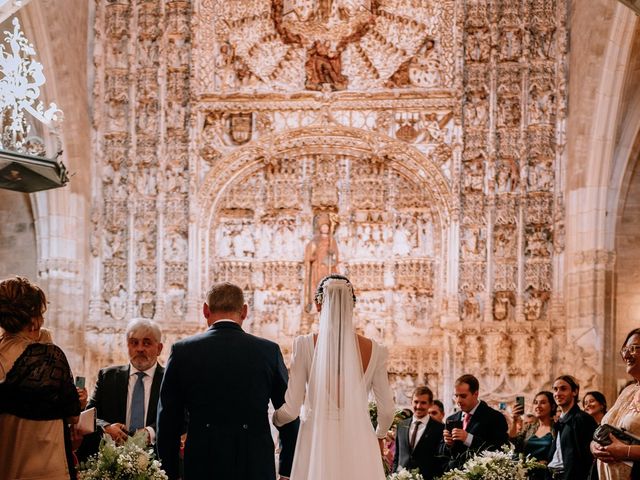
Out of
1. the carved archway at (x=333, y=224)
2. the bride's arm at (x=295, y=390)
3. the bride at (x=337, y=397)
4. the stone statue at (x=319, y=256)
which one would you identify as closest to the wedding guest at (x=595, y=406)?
the bride at (x=337, y=397)

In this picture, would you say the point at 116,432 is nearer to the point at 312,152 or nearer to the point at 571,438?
the point at 571,438

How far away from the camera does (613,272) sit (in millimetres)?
13383

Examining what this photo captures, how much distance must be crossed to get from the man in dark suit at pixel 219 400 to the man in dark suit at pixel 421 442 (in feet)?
8.24

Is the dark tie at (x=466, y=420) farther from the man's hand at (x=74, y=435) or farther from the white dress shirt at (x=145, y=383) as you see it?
the man's hand at (x=74, y=435)

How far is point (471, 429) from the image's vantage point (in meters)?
6.82

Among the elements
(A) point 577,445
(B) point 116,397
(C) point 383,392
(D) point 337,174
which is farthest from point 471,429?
(D) point 337,174

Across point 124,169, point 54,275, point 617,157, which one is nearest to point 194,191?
point 124,169

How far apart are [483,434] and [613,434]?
1.74m

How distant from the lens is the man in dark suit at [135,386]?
233 inches

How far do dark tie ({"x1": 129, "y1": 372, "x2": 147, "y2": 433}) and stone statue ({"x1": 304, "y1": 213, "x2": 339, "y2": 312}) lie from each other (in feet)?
26.8

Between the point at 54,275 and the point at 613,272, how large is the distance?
7818 millimetres

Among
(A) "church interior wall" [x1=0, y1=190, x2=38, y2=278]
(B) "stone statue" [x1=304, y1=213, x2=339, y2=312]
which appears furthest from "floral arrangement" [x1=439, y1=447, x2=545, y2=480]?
(A) "church interior wall" [x1=0, y1=190, x2=38, y2=278]

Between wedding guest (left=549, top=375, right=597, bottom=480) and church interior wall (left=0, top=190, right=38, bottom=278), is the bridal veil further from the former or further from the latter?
church interior wall (left=0, top=190, right=38, bottom=278)

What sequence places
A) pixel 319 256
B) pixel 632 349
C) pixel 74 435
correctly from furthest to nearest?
pixel 319 256 → pixel 632 349 → pixel 74 435
